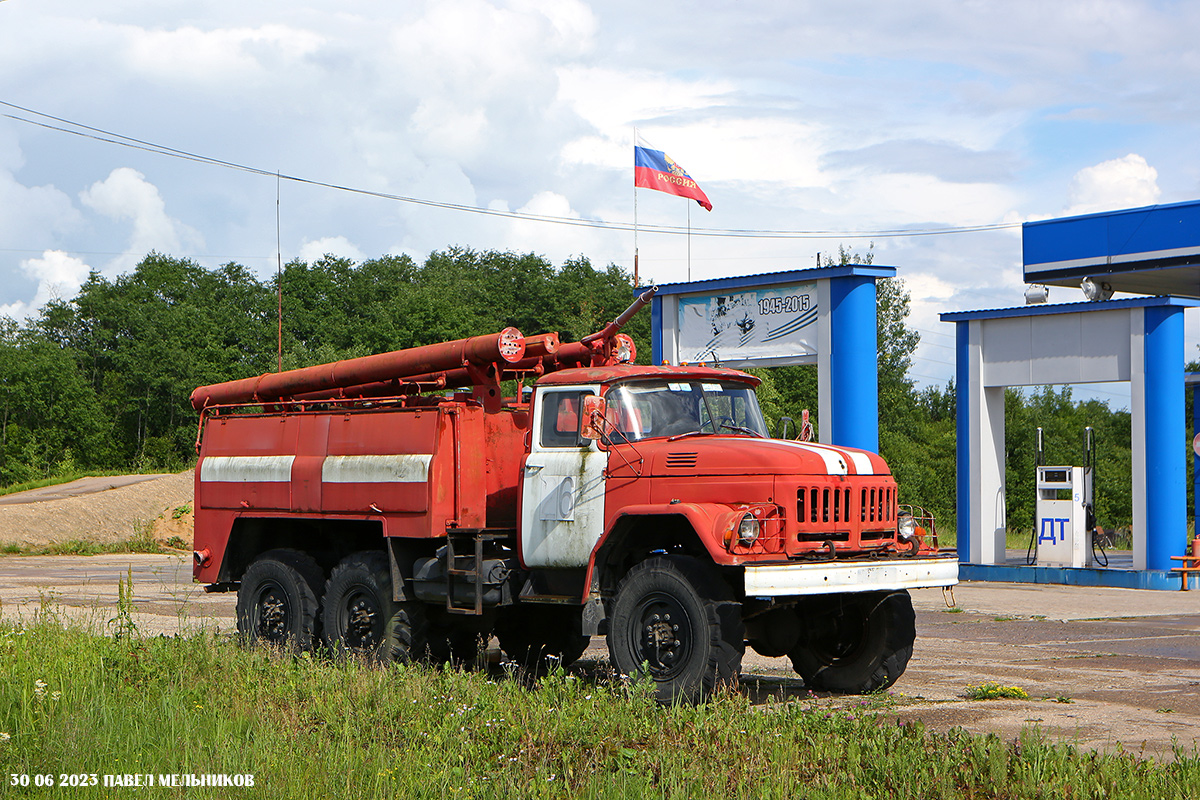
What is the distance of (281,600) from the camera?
12836 mm

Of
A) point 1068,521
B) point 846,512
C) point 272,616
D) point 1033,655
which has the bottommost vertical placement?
point 1033,655

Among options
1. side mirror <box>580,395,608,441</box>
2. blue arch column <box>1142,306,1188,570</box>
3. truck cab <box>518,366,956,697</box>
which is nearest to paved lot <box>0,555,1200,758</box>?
truck cab <box>518,366,956,697</box>

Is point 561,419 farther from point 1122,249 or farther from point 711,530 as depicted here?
point 1122,249

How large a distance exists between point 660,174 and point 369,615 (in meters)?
15.1

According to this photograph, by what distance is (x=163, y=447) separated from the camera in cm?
7138

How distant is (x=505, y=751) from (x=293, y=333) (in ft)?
245

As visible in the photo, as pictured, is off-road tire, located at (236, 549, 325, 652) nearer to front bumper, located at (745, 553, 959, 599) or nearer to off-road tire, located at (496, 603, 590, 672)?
off-road tire, located at (496, 603, 590, 672)

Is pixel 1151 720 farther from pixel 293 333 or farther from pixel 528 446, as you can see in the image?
pixel 293 333

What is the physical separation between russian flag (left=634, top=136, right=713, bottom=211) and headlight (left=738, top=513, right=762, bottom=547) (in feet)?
53.2

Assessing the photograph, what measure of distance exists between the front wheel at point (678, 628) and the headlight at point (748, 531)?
367 millimetres

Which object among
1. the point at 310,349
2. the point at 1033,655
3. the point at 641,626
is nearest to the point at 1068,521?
the point at 1033,655

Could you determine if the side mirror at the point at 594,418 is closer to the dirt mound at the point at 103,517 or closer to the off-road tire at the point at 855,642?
the off-road tire at the point at 855,642

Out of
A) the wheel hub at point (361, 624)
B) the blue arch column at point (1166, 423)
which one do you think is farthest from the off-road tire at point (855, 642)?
the blue arch column at point (1166, 423)

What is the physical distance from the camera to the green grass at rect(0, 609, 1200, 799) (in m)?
6.57
